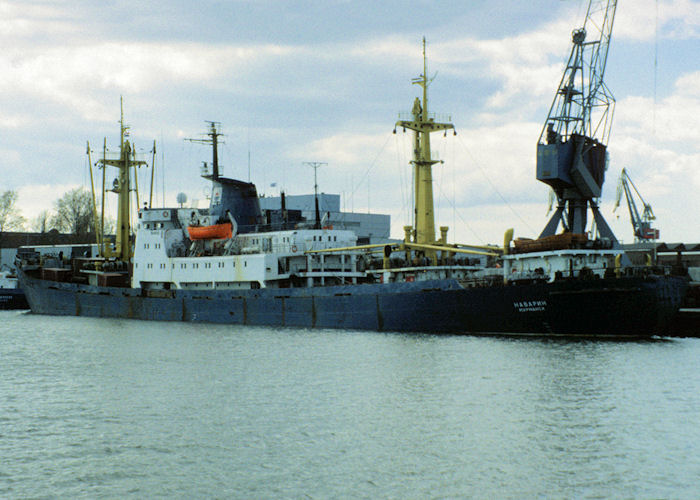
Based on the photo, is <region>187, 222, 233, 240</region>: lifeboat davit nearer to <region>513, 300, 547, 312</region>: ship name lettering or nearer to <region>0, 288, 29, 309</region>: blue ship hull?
<region>513, 300, 547, 312</region>: ship name lettering

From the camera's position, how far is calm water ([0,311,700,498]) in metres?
15.9

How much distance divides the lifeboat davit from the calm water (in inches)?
824

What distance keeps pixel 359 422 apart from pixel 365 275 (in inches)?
1178

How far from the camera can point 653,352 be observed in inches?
1292

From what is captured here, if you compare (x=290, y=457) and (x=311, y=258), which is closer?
(x=290, y=457)

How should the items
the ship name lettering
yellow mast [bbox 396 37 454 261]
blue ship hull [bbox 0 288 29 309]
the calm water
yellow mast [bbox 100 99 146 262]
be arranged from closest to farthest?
the calm water
the ship name lettering
yellow mast [bbox 396 37 454 261]
yellow mast [bbox 100 99 146 262]
blue ship hull [bbox 0 288 29 309]

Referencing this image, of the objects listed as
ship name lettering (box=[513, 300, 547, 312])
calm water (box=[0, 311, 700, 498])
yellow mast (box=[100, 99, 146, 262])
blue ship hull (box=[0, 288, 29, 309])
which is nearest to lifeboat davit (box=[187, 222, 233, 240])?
yellow mast (box=[100, 99, 146, 262])

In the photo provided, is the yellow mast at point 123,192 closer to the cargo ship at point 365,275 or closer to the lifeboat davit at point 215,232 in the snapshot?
the cargo ship at point 365,275


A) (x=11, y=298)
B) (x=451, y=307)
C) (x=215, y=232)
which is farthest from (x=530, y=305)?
(x=11, y=298)

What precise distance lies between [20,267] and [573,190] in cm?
4980

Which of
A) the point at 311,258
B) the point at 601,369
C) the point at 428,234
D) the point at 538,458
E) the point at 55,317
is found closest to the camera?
the point at 538,458

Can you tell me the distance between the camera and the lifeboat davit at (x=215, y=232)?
55.9 m

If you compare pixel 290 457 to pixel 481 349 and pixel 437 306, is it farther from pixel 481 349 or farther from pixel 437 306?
pixel 437 306

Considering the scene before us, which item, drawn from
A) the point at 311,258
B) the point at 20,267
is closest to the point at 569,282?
the point at 311,258
